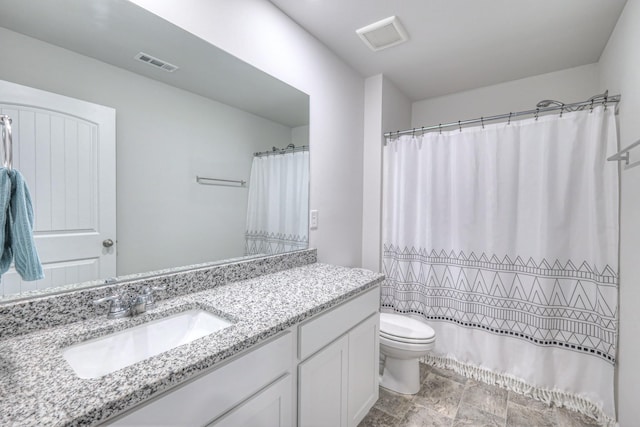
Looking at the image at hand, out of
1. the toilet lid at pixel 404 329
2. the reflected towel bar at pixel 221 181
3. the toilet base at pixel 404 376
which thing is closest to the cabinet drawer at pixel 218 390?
the reflected towel bar at pixel 221 181

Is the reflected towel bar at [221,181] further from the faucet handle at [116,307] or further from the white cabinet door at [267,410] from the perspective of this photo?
the white cabinet door at [267,410]

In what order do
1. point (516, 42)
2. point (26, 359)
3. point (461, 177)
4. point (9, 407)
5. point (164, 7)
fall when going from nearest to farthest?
point (9, 407), point (26, 359), point (164, 7), point (516, 42), point (461, 177)

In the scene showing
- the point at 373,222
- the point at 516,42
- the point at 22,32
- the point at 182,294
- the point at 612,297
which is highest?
the point at 516,42

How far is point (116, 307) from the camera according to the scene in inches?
40.1

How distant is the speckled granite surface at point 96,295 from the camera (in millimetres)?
866

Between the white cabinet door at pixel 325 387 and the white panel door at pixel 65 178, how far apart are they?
864mm

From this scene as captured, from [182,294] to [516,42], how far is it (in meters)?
2.54

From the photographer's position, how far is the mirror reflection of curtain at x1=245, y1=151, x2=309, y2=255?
1617 millimetres

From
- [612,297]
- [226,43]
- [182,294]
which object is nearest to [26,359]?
[182,294]

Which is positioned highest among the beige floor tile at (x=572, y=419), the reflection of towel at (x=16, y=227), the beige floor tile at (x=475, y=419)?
the reflection of towel at (x=16, y=227)

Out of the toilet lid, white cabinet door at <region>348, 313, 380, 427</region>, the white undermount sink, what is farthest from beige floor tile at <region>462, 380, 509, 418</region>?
the white undermount sink

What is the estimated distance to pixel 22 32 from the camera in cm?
88

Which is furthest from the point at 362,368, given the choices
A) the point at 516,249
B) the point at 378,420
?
the point at 516,249

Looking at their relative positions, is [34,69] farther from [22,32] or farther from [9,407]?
[9,407]
